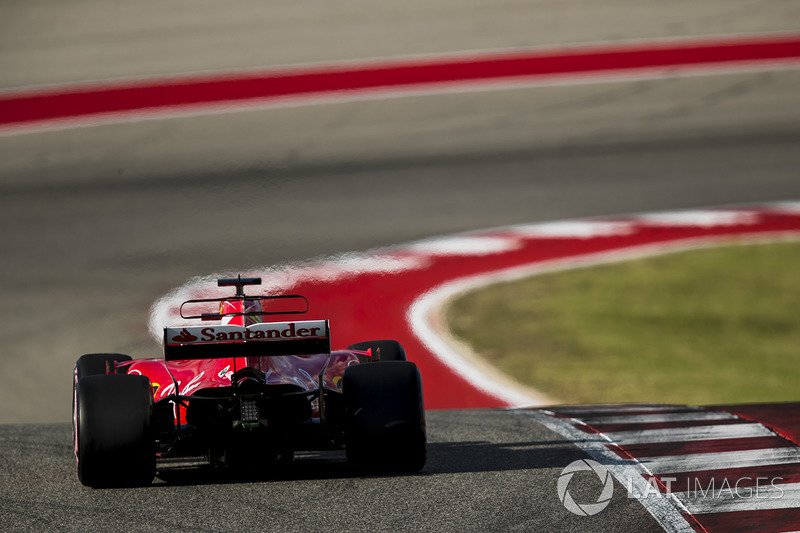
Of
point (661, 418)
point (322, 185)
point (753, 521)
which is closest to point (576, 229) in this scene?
point (322, 185)

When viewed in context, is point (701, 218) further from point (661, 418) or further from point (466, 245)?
point (661, 418)

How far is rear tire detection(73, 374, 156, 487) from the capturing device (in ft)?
20.9

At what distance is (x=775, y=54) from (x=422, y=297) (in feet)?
34.1

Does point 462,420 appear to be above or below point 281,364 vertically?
below

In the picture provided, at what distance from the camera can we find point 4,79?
1856 centimetres

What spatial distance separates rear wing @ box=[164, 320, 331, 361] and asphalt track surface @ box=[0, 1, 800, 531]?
728 millimetres

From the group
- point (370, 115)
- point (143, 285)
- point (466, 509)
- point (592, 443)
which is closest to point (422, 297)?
point (143, 285)

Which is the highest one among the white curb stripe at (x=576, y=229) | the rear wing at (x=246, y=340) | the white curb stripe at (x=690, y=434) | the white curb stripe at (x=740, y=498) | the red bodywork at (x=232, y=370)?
the rear wing at (x=246, y=340)

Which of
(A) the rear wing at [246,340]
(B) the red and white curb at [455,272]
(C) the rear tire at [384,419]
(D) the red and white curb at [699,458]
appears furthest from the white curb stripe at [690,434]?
(A) the rear wing at [246,340]

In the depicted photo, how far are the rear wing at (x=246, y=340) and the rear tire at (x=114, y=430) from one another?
35cm

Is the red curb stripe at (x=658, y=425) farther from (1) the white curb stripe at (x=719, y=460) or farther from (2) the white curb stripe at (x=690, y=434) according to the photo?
(1) the white curb stripe at (x=719, y=460)

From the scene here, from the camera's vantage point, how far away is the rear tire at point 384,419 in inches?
260

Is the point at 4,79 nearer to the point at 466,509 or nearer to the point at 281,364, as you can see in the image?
the point at 281,364

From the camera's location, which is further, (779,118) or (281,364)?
(779,118)
